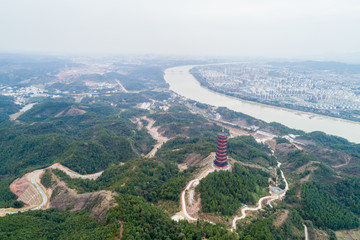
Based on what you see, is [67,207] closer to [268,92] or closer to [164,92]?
[164,92]

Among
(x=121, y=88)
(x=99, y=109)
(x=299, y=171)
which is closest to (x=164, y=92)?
(x=121, y=88)

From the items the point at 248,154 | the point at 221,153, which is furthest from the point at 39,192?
the point at 248,154

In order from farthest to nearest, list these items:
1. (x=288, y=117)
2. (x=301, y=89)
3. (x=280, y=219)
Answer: (x=301, y=89)
(x=288, y=117)
(x=280, y=219)

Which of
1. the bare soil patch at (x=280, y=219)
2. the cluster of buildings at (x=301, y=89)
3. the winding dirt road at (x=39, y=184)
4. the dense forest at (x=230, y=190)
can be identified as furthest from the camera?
the cluster of buildings at (x=301, y=89)

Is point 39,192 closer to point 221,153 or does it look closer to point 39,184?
point 39,184

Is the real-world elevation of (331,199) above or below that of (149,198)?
below

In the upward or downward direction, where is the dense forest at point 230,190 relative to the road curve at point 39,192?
upward

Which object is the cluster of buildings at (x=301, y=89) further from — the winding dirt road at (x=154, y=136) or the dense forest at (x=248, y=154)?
the dense forest at (x=248, y=154)

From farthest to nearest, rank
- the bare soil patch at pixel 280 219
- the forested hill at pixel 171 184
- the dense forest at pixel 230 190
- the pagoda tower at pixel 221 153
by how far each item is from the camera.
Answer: the pagoda tower at pixel 221 153
the dense forest at pixel 230 190
the bare soil patch at pixel 280 219
the forested hill at pixel 171 184

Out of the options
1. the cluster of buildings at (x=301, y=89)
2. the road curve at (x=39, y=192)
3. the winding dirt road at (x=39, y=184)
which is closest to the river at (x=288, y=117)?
the cluster of buildings at (x=301, y=89)

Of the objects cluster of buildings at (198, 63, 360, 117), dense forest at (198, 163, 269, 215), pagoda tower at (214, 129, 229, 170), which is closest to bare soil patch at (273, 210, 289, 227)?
dense forest at (198, 163, 269, 215)

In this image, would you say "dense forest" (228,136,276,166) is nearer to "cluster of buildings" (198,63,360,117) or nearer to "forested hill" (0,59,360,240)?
"forested hill" (0,59,360,240)
